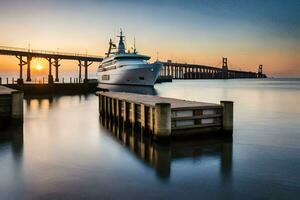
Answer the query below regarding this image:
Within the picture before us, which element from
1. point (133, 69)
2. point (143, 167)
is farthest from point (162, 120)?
point (133, 69)

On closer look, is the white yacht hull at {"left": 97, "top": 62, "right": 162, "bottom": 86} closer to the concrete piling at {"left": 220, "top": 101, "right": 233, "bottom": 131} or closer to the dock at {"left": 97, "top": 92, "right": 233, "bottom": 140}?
the dock at {"left": 97, "top": 92, "right": 233, "bottom": 140}

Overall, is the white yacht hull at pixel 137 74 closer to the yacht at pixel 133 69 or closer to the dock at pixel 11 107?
the yacht at pixel 133 69

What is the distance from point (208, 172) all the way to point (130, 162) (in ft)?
11.0

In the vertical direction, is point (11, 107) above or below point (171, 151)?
above

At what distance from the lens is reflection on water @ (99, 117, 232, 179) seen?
13297mm

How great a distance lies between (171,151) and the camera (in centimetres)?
1504

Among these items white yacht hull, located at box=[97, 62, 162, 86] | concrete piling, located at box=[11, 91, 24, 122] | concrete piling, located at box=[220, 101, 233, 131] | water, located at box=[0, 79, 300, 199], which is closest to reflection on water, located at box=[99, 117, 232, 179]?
water, located at box=[0, 79, 300, 199]

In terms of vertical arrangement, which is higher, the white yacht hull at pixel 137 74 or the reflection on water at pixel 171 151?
the white yacht hull at pixel 137 74

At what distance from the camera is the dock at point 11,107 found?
20969 mm

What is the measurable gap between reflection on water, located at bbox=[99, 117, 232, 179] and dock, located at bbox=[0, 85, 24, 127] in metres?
7.30

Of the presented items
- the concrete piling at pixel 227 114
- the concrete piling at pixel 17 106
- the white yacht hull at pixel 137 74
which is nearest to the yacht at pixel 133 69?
the white yacht hull at pixel 137 74

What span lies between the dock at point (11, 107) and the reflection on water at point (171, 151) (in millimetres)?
7303

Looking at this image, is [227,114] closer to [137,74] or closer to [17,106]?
[17,106]

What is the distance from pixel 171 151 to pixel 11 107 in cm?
1182
